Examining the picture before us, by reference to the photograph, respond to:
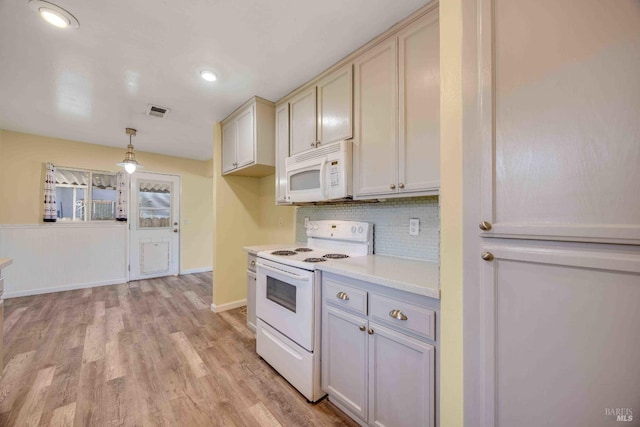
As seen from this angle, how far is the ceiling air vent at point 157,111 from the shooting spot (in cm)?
276

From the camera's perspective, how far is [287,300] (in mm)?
1834

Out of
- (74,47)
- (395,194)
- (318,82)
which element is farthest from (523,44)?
(74,47)

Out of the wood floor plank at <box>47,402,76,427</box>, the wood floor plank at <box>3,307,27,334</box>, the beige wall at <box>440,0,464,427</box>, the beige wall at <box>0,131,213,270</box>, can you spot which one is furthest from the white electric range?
the beige wall at <box>0,131,213,270</box>

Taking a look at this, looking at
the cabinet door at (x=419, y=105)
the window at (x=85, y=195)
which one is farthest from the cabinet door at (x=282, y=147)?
the window at (x=85, y=195)

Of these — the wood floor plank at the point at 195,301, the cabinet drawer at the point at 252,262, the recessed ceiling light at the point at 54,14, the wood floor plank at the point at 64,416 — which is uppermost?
the recessed ceiling light at the point at 54,14

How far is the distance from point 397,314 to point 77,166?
17.2ft

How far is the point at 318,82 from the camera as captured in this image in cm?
214

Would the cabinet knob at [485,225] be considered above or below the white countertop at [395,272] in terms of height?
above

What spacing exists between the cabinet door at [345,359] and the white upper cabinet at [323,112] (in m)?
1.25

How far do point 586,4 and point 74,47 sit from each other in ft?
8.92

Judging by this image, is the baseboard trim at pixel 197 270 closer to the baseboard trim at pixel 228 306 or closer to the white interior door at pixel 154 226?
the white interior door at pixel 154 226

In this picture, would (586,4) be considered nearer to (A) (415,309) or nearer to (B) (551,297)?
(B) (551,297)

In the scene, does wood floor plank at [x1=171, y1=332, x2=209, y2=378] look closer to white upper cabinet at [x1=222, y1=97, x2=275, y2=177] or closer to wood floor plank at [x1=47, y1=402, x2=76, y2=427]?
wood floor plank at [x1=47, y1=402, x2=76, y2=427]

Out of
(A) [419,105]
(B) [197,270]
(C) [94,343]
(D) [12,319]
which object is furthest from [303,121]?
(B) [197,270]
